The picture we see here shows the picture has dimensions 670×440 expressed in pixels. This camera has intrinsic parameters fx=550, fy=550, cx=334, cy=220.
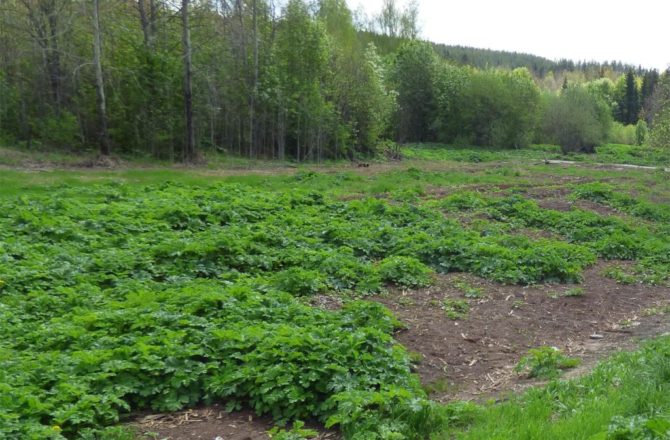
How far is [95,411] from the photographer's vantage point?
16.2 feet

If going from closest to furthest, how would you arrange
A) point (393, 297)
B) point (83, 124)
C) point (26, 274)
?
point (26, 274)
point (393, 297)
point (83, 124)

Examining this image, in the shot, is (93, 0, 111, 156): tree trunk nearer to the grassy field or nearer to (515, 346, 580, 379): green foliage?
the grassy field

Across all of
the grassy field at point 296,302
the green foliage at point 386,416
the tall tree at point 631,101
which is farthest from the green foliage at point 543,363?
the tall tree at point 631,101

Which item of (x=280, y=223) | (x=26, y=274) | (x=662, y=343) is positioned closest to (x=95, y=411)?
(x=26, y=274)

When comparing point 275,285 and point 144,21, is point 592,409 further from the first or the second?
point 144,21

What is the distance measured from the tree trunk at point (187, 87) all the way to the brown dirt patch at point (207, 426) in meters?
22.8

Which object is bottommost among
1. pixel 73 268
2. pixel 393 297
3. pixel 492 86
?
pixel 393 297

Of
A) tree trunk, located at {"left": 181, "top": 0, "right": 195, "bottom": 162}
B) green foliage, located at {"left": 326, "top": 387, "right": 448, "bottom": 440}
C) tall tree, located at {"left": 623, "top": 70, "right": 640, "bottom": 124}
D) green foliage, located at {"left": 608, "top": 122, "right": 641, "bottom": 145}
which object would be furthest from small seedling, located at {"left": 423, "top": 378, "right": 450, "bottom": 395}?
tall tree, located at {"left": 623, "top": 70, "right": 640, "bottom": 124}

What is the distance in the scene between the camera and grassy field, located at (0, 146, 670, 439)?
192 inches

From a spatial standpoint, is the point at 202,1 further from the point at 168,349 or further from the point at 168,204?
the point at 168,349

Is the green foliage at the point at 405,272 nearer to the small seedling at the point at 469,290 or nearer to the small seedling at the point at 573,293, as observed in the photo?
the small seedling at the point at 469,290

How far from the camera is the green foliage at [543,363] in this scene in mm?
6406

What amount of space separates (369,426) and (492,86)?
192ft

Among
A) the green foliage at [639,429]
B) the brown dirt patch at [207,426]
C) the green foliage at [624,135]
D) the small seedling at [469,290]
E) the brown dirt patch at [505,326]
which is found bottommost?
the brown dirt patch at [505,326]
